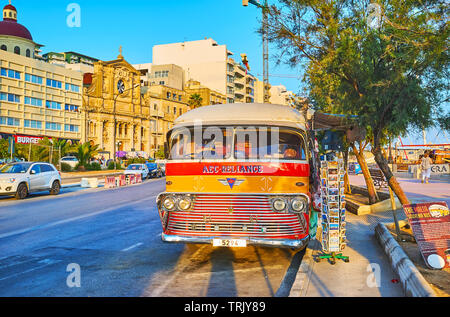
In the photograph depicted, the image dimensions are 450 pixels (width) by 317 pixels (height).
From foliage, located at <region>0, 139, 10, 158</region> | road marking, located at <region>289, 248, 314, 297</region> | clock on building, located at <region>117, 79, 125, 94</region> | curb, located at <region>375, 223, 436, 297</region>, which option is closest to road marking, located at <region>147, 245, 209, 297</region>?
road marking, located at <region>289, 248, 314, 297</region>

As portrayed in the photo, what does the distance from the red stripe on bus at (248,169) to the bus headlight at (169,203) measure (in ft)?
1.49

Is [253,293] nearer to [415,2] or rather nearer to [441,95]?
[441,95]

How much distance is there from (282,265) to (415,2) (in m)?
5.30

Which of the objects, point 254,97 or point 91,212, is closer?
point 91,212

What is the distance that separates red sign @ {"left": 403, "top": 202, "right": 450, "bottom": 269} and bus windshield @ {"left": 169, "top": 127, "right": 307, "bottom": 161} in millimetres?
2025

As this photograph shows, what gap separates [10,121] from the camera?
4803 cm

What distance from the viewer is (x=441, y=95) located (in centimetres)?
761

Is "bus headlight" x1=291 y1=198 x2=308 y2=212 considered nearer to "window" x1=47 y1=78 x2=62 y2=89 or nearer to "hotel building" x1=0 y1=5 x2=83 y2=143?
"hotel building" x1=0 y1=5 x2=83 y2=143

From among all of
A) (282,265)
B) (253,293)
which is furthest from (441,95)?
(253,293)

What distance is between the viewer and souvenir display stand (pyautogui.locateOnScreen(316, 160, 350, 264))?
21.7 feet

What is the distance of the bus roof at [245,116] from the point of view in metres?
7.03

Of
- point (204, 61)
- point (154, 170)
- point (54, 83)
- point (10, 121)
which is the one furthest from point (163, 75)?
point (154, 170)

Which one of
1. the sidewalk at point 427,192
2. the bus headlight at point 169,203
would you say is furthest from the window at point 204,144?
the sidewalk at point 427,192

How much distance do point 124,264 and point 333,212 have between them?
3.66 m
